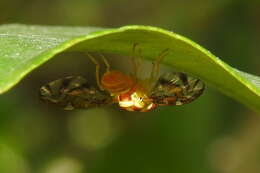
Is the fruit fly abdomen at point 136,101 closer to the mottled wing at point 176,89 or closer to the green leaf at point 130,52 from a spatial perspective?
the mottled wing at point 176,89

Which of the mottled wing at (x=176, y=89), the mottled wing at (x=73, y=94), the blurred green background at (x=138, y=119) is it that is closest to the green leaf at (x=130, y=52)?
the mottled wing at (x=176, y=89)

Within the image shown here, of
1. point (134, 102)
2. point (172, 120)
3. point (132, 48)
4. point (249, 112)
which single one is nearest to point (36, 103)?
point (172, 120)

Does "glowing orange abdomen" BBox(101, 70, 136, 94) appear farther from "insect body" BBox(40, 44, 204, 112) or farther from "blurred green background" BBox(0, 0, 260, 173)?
"blurred green background" BBox(0, 0, 260, 173)

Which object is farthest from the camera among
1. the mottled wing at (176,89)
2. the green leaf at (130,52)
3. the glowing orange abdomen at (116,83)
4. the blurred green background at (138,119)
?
the blurred green background at (138,119)

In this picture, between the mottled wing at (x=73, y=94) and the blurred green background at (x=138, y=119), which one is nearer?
the mottled wing at (x=73, y=94)

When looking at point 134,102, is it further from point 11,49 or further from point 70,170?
point 70,170

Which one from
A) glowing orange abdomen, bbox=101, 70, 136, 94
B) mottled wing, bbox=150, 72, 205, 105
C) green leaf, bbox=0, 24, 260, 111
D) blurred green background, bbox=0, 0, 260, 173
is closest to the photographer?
green leaf, bbox=0, 24, 260, 111

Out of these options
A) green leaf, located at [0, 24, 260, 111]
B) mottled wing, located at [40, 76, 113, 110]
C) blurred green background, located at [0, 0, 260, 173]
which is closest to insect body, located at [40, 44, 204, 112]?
mottled wing, located at [40, 76, 113, 110]
